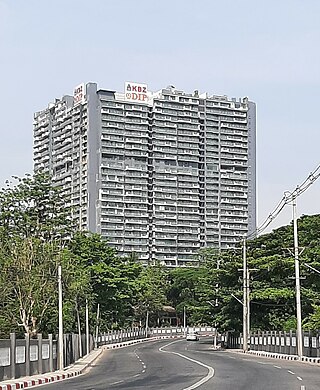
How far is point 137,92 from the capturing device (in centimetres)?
14988

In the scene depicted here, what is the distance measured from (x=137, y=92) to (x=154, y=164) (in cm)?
1320

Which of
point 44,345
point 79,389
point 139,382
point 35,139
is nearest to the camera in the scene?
point 79,389

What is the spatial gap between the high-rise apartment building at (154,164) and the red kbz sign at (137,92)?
177mm

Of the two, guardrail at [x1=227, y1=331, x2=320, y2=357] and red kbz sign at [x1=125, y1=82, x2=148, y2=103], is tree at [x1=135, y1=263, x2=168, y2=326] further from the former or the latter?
guardrail at [x1=227, y1=331, x2=320, y2=357]

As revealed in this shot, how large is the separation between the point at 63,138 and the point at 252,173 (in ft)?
129

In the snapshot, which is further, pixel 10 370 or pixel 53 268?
pixel 53 268

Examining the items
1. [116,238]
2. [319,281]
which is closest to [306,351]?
[319,281]

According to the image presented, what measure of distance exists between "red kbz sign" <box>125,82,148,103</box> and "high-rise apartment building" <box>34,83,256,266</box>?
18 centimetres

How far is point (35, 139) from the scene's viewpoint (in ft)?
549

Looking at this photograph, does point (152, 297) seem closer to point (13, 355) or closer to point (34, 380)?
point (13, 355)

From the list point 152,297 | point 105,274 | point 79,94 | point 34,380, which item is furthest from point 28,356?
point 79,94

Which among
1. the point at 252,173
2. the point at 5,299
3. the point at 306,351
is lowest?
the point at 306,351

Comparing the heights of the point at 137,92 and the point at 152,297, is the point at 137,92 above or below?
above

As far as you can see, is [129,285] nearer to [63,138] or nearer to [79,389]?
[79,389]
